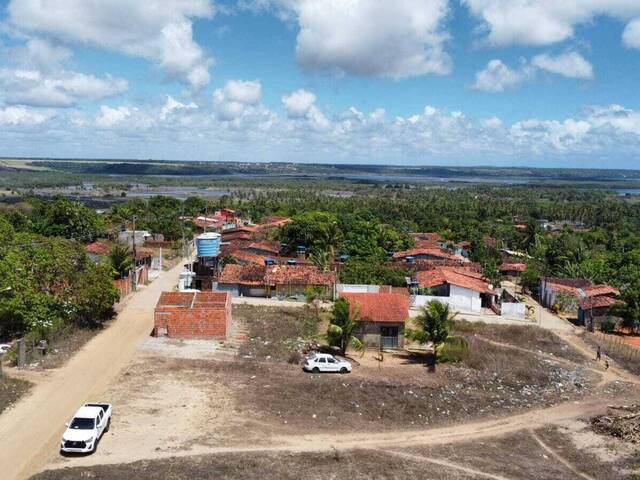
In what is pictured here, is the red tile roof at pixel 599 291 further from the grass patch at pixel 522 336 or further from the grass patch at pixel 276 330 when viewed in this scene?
the grass patch at pixel 276 330

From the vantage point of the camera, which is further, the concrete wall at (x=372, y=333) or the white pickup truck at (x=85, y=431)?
the concrete wall at (x=372, y=333)

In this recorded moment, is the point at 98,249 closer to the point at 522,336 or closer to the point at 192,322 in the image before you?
the point at 192,322

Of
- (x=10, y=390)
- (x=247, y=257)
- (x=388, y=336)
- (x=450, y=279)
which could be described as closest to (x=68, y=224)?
(x=247, y=257)

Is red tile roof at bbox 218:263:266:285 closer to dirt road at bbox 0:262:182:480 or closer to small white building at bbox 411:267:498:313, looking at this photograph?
dirt road at bbox 0:262:182:480

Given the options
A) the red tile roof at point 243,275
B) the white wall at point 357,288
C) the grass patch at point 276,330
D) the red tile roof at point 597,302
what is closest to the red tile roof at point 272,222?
the red tile roof at point 243,275

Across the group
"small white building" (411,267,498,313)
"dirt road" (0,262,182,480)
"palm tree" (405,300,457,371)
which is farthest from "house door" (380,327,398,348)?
"dirt road" (0,262,182,480)

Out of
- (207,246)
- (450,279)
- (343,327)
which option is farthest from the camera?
(207,246)
